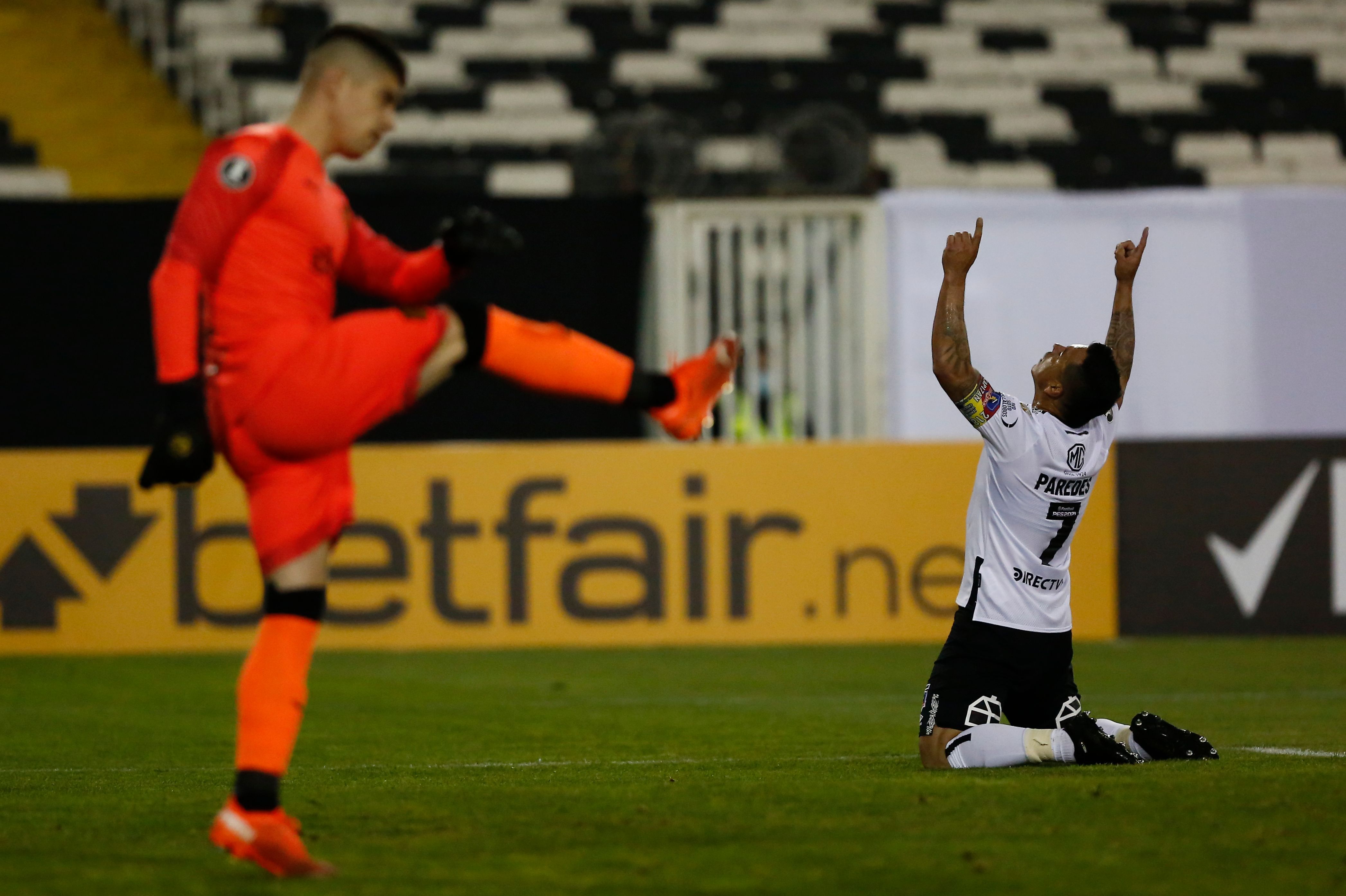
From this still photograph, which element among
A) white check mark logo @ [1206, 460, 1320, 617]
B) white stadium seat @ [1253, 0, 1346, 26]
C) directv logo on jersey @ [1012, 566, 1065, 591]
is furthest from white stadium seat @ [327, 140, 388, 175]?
directv logo on jersey @ [1012, 566, 1065, 591]

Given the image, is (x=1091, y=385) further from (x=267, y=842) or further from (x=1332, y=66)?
(x=1332, y=66)

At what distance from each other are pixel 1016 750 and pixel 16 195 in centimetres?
1240

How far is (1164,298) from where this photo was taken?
1392 cm

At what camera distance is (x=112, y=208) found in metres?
13.1

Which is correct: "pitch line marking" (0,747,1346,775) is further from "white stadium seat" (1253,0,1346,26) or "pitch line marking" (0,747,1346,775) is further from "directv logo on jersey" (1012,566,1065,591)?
"white stadium seat" (1253,0,1346,26)

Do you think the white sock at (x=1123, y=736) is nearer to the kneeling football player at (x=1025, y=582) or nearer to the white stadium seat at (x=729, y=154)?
the kneeling football player at (x=1025, y=582)

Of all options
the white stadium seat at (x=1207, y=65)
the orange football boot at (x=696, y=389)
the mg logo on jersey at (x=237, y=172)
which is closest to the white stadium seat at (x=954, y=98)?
the white stadium seat at (x=1207, y=65)

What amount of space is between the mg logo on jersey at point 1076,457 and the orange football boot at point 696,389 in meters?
1.98

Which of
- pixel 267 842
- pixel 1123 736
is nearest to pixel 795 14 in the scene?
pixel 1123 736

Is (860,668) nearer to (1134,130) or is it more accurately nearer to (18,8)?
(1134,130)

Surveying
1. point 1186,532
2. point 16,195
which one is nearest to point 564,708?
point 1186,532

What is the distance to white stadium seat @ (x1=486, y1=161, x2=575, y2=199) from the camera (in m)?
16.6

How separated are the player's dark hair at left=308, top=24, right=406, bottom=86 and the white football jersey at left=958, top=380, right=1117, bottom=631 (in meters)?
2.35

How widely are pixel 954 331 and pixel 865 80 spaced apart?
1339 centimetres
